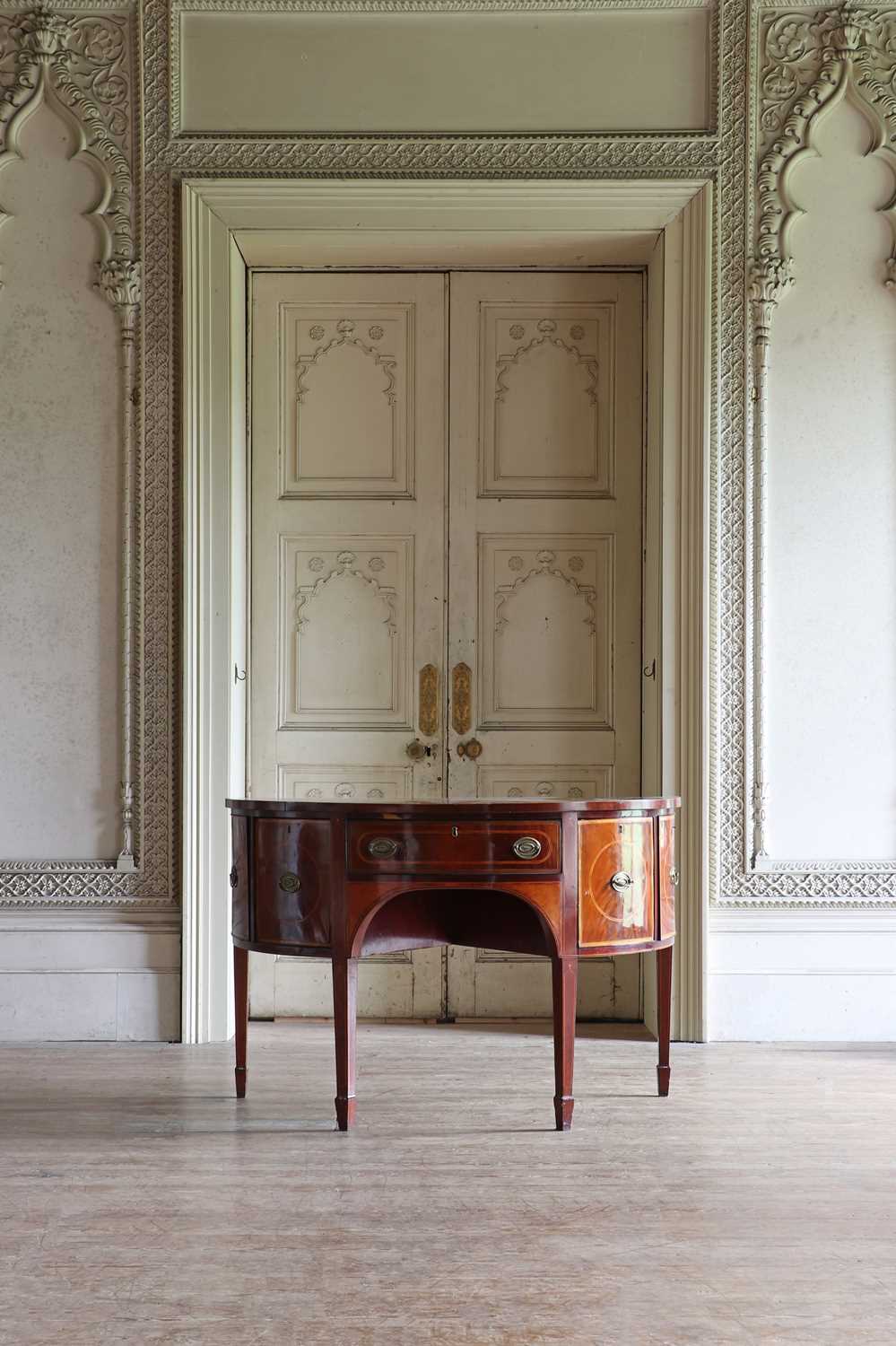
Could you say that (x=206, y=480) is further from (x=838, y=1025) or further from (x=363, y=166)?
(x=838, y=1025)

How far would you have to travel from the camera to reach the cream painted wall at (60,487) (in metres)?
4.28

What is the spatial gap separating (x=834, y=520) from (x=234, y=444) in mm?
2206

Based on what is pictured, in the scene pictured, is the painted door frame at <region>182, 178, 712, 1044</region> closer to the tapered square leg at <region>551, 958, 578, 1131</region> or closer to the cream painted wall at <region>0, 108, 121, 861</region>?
the cream painted wall at <region>0, 108, 121, 861</region>

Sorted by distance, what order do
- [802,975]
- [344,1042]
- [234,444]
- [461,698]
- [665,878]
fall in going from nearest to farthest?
[344,1042]
[665,878]
[802,975]
[234,444]
[461,698]

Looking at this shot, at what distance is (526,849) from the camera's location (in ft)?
10.1

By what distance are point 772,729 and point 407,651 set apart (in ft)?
4.55

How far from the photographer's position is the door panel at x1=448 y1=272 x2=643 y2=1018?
4512mm

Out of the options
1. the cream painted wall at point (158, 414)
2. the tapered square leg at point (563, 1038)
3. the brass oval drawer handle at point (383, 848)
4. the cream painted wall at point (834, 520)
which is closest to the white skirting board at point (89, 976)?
the cream painted wall at point (158, 414)

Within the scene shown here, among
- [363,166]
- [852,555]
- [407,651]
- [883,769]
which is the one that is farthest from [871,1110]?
[363,166]

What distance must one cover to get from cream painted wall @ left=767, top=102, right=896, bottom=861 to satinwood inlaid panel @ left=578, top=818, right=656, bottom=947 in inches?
45.8

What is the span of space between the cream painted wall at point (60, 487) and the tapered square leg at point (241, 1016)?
3.86 ft

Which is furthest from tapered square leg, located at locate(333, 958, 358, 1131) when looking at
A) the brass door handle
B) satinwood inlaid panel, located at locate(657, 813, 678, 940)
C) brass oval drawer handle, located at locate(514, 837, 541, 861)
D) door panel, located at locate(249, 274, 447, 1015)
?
the brass door handle

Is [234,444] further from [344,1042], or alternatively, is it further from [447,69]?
[344,1042]

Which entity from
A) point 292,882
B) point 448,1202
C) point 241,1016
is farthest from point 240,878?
A: point 448,1202
